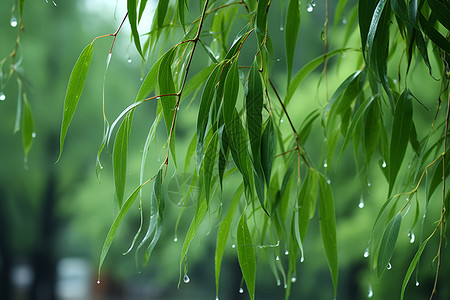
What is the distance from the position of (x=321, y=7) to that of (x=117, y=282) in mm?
2336

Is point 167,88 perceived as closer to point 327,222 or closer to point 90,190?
point 327,222

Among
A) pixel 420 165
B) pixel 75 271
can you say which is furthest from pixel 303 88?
pixel 75 271

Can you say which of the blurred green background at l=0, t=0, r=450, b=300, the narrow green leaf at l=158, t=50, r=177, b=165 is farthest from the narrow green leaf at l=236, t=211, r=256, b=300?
the blurred green background at l=0, t=0, r=450, b=300

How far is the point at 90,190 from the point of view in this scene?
3.40m

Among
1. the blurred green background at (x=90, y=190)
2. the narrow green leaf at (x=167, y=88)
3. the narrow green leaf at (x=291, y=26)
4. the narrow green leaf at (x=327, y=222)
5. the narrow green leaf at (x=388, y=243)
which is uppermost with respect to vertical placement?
the blurred green background at (x=90, y=190)

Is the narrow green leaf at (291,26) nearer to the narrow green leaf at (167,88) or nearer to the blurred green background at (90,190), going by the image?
the narrow green leaf at (167,88)

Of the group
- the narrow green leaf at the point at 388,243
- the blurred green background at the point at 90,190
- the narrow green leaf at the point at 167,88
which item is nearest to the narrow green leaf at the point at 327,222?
the narrow green leaf at the point at 388,243

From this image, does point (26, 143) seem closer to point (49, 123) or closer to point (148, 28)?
point (148, 28)

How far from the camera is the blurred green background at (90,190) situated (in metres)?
2.92

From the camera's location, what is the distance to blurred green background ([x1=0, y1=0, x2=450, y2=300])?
2918mm

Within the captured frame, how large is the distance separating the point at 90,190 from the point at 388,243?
3.07m

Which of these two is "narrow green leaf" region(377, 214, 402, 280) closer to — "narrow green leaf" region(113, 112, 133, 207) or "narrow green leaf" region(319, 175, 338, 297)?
"narrow green leaf" region(319, 175, 338, 297)

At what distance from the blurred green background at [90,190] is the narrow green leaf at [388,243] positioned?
6.85 feet

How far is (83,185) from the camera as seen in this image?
3.58 m
